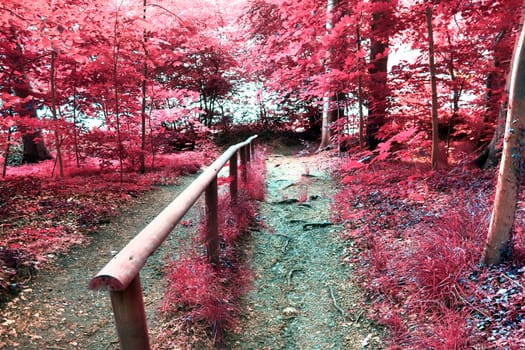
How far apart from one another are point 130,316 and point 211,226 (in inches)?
73.7

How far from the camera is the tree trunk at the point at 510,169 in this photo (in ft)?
8.07

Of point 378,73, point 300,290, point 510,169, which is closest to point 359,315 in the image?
point 300,290

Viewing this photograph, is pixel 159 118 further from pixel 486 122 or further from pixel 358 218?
pixel 486 122

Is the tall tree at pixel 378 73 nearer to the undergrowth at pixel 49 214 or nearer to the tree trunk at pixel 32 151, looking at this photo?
the undergrowth at pixel 49 214

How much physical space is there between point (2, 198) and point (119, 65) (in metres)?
3.94

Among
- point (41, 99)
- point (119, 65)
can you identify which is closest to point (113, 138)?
point (119, 65)

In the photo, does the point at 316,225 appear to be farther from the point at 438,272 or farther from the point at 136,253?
the point at 136,253

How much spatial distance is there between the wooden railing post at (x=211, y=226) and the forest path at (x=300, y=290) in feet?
1.71

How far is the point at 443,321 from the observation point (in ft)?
8.00

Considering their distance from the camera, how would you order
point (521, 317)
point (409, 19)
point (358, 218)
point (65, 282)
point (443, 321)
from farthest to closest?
1. point (409, 19)
2. point (358, 218)
3. point (65, 282)
4. point (443, 321)
5. point (521, 317)

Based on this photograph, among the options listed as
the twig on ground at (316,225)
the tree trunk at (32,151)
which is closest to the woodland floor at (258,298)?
the twig on ground at (316,225)

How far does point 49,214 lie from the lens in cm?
504

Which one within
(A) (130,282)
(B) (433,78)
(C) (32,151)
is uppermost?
(B) (433,78)

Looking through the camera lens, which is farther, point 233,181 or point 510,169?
point 233,181
